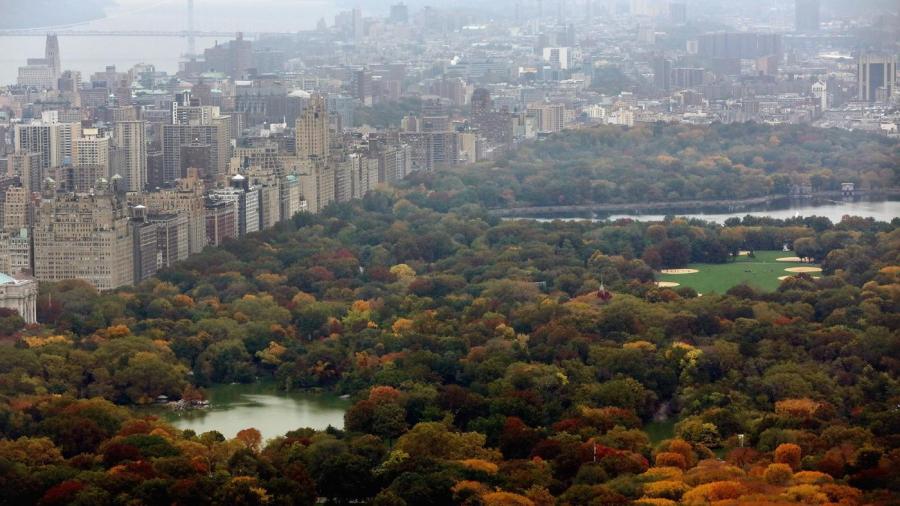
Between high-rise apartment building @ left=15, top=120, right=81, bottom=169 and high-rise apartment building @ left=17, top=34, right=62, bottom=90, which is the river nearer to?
high-rise apartment building @ left=17, top=34, right=62, bottom=90

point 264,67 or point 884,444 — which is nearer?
point 884,444

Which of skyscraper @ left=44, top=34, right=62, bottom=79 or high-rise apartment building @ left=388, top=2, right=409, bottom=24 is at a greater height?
high-rise apartment building @ left=388, top=2, right=409, bottom=24

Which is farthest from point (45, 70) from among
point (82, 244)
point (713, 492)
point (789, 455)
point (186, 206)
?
point (713, 492)

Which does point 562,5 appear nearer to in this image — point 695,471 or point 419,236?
point 419,236

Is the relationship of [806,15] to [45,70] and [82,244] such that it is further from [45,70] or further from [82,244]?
[82,244]

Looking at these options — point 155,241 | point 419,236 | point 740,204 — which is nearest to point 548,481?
point 155,241

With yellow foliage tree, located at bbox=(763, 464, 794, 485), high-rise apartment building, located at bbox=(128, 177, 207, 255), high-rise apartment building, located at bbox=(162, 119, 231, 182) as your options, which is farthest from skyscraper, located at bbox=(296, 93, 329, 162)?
yellow foliage tree, located at bbox=(763, 464, 794, 485)
